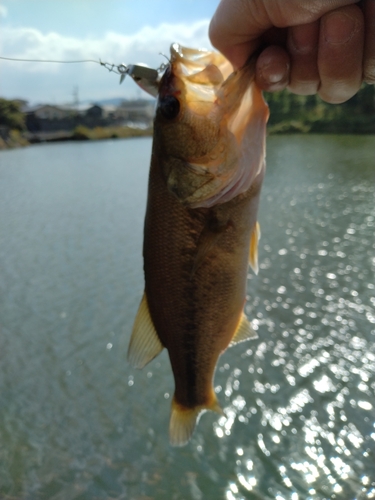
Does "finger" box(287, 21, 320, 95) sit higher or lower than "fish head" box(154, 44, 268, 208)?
higher

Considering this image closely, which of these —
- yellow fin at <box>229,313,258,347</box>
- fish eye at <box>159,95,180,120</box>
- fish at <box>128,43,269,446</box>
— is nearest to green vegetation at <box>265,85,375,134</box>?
yellow fin at <box>229,313,258,347</box>

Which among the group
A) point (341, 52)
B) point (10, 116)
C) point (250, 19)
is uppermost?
point (250, 19)

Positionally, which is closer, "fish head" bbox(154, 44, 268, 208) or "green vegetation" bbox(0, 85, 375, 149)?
"fish head" bbox(154, 44, 268, 208)

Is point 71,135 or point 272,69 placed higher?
point 272,69

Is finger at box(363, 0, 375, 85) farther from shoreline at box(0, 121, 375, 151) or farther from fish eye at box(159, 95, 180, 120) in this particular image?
shoreline at box(0, 121, 375, 151)

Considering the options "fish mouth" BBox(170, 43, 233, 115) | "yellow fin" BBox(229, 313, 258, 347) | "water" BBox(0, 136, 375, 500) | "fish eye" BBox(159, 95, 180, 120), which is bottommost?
"water" BBox(0, 136, 375, 500)

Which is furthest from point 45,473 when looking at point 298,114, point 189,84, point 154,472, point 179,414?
point 298,114

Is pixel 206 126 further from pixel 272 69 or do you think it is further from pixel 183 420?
pixel 183 420

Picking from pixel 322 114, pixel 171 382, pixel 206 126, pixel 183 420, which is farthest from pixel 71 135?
pixel 206 126
